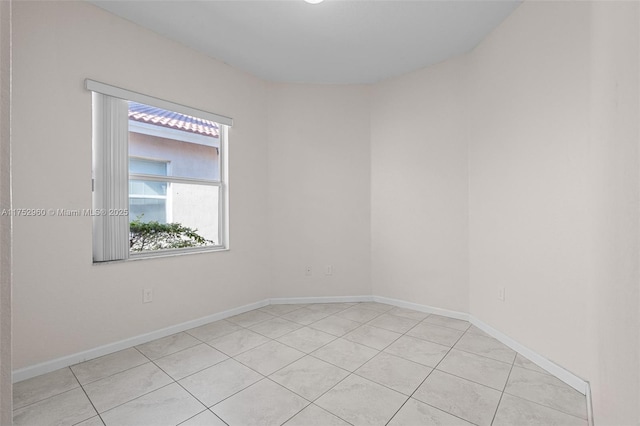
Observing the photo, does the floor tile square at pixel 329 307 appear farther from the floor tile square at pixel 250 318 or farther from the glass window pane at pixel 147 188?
the glass window pane at pixel 147 188

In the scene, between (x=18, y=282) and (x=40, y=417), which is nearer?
(x=40, y=417)

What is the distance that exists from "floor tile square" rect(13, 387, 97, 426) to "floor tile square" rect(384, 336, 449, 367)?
6.66 feet

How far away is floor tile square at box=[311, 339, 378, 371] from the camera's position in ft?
7.30

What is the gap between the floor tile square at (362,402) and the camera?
64.5 inches

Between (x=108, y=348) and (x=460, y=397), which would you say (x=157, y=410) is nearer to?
(x=108, y=348)

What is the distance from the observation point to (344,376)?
6.72 feet

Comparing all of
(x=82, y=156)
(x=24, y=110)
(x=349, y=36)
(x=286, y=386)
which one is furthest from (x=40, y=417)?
(x=349, y=36)

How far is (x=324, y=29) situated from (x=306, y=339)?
9.07ft

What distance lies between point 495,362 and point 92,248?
10.6 ft

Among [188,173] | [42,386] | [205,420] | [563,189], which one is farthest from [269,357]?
[563,189]

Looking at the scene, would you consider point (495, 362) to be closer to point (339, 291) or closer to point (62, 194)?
point (339, 291)

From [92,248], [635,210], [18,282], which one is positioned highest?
[635,210]

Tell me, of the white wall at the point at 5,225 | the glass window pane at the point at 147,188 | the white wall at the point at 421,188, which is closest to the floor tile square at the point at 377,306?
the white wall at the point at 421,188

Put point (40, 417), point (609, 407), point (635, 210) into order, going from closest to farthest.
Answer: point (635, 210)
point (609, 407)
point (40, 417)
